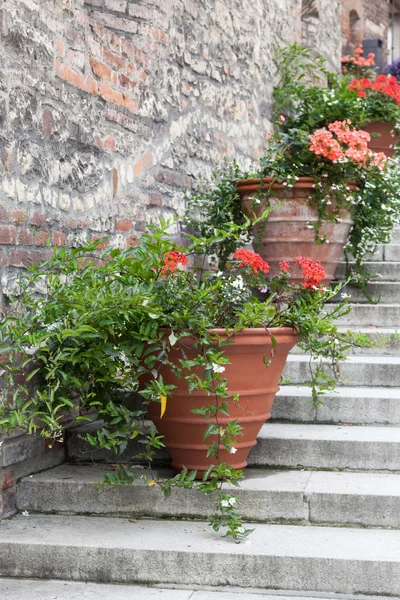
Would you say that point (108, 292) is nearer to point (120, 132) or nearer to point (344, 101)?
point (120, 132)

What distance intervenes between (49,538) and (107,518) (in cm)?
27

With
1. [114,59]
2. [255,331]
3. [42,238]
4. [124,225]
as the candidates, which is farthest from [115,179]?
[255,331]

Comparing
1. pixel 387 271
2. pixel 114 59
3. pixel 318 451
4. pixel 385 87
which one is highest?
pixel 385 87

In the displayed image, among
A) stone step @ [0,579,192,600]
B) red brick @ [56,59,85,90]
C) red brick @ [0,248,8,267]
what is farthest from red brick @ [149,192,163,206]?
stone step @ [0,579,192,600]

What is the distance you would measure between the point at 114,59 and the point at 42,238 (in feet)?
3.68

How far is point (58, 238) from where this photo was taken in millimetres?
3455

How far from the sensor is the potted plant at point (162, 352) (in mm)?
2947

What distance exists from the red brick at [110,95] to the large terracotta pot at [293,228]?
3.53 ft

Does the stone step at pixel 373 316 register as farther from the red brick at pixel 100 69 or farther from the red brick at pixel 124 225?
the red brick at pixel 100 69

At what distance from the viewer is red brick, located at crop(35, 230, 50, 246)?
10.8ft

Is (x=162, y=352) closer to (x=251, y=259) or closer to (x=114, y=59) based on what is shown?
(x=251, y=259)

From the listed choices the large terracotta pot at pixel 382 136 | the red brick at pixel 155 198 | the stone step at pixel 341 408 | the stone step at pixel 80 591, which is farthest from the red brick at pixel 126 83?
the large terracotta pot at pixel 382 136

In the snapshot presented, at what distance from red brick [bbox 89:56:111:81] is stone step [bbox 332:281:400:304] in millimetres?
1947

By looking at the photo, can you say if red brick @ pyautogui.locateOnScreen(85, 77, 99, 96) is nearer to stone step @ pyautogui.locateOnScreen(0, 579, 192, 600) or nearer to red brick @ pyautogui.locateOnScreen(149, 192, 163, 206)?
red brick @ pyautogui.locateOnScreen(149, 192, 163, 206)
